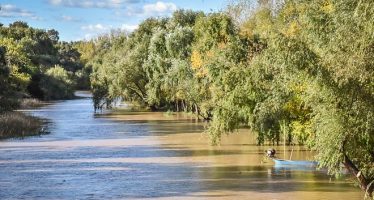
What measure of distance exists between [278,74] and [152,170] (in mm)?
7456

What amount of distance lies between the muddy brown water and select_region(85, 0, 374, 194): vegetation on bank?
6.17ft

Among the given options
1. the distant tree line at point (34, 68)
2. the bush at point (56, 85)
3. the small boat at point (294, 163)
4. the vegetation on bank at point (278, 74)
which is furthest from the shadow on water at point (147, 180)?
the bush at point (56, 85)

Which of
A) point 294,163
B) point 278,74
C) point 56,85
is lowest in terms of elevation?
point 294,163

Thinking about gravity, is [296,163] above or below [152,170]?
above

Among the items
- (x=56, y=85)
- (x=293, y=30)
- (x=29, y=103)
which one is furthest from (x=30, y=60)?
(x=293, y=30)

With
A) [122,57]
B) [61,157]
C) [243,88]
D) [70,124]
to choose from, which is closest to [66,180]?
[61,157]

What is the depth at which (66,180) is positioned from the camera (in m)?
25.4

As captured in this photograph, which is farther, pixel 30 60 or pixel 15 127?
pixel 30 60

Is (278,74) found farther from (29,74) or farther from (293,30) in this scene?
(29,74)

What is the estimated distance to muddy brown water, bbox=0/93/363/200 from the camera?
22.7m

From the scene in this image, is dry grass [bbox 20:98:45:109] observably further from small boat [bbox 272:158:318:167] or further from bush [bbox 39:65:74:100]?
small boat [bbox 272:158:318:167]

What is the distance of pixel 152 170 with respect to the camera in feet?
92.3

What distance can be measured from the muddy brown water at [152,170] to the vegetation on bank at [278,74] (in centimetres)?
188

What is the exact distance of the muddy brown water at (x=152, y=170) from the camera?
2269 centimetres
